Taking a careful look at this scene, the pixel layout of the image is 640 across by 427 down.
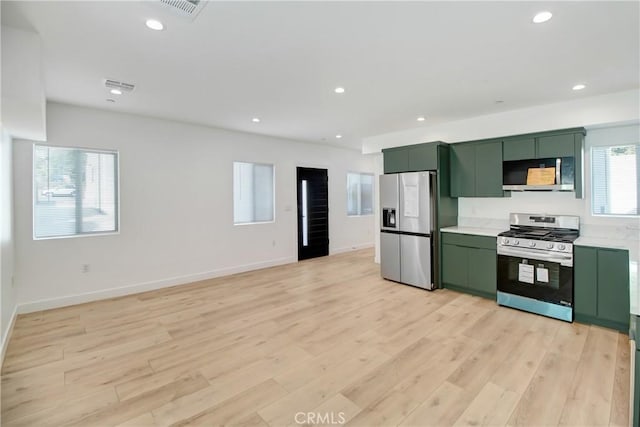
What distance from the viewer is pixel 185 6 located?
199 cm

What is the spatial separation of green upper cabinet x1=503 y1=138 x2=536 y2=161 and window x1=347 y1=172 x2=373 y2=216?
4.12 m

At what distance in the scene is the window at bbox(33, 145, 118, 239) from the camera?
3934 millimetres

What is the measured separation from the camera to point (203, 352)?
2826 millimetres

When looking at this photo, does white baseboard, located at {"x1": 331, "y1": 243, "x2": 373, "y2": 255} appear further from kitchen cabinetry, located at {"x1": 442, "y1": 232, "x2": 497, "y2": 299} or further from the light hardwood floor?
the light hardwood floor

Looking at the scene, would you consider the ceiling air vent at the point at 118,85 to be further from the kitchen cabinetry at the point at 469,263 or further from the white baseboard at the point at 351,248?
the white baseboard at the point at 351,248

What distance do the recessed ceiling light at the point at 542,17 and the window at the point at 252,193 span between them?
4815mm

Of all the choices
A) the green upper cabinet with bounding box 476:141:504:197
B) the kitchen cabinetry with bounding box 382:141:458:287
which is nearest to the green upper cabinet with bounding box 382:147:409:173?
the kitchen cabinetry with bounding box 382:141:458:287

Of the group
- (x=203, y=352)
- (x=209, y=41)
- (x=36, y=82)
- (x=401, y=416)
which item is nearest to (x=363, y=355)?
(x=401, y=416)

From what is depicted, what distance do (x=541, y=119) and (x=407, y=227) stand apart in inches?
90.4

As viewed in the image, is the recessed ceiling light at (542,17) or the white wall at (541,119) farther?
the white wall at (541,119)

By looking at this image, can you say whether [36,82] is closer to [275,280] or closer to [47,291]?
[47,291]

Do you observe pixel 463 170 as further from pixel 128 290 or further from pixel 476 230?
pixel 128 290

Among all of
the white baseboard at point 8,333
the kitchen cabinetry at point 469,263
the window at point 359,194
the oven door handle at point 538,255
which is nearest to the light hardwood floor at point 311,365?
the white baseboard at point 8,333

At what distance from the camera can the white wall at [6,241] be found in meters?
2.92
